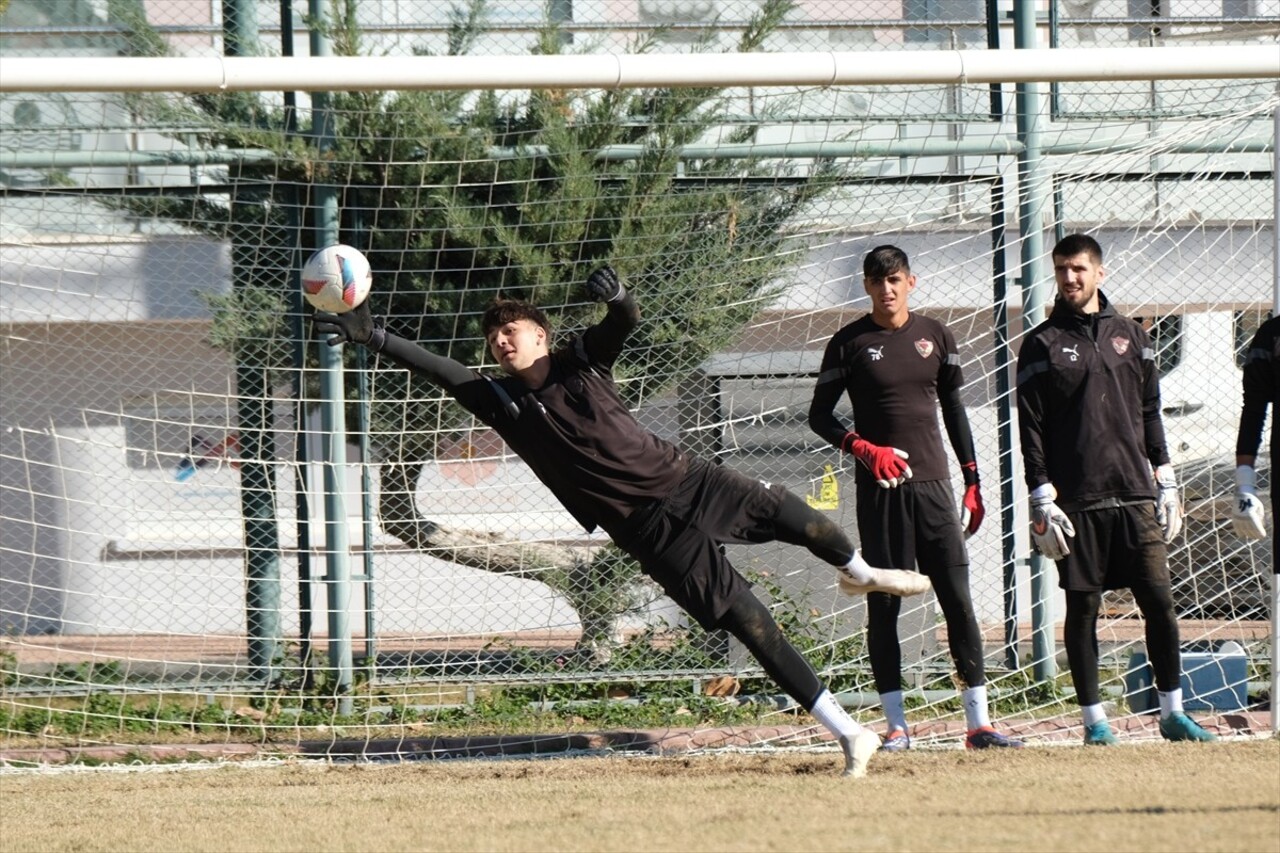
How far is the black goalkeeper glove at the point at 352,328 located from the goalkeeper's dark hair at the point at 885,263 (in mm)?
2153

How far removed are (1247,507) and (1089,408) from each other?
76 cm

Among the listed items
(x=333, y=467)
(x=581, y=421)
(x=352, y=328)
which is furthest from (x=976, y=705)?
(x=333, y=467)

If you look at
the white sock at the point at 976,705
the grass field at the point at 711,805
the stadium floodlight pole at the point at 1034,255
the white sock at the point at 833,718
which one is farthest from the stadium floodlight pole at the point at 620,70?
the grass field at the point at 711,805

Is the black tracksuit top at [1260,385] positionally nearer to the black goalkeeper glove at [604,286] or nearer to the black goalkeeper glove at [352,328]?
the black goalkeeper glove at [604,286]

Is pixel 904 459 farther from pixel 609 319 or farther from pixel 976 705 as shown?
pixel 609 319

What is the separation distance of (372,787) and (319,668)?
2.15 m

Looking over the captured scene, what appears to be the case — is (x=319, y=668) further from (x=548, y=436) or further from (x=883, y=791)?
(x=883, y=791)

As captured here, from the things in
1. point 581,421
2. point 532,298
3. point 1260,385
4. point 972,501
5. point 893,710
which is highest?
point 532,298

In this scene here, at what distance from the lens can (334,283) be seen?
6254 mm

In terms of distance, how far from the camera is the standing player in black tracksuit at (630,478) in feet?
19.9

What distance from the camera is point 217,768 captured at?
7477 millimetres

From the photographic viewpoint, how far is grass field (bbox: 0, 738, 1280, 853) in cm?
472

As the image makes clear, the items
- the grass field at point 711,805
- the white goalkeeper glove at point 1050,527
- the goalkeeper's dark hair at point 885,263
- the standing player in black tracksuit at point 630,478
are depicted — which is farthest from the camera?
the goalkeeper's dark hair at point 885,263

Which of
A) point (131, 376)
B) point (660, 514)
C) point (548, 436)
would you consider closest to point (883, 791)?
point (660, 514)
